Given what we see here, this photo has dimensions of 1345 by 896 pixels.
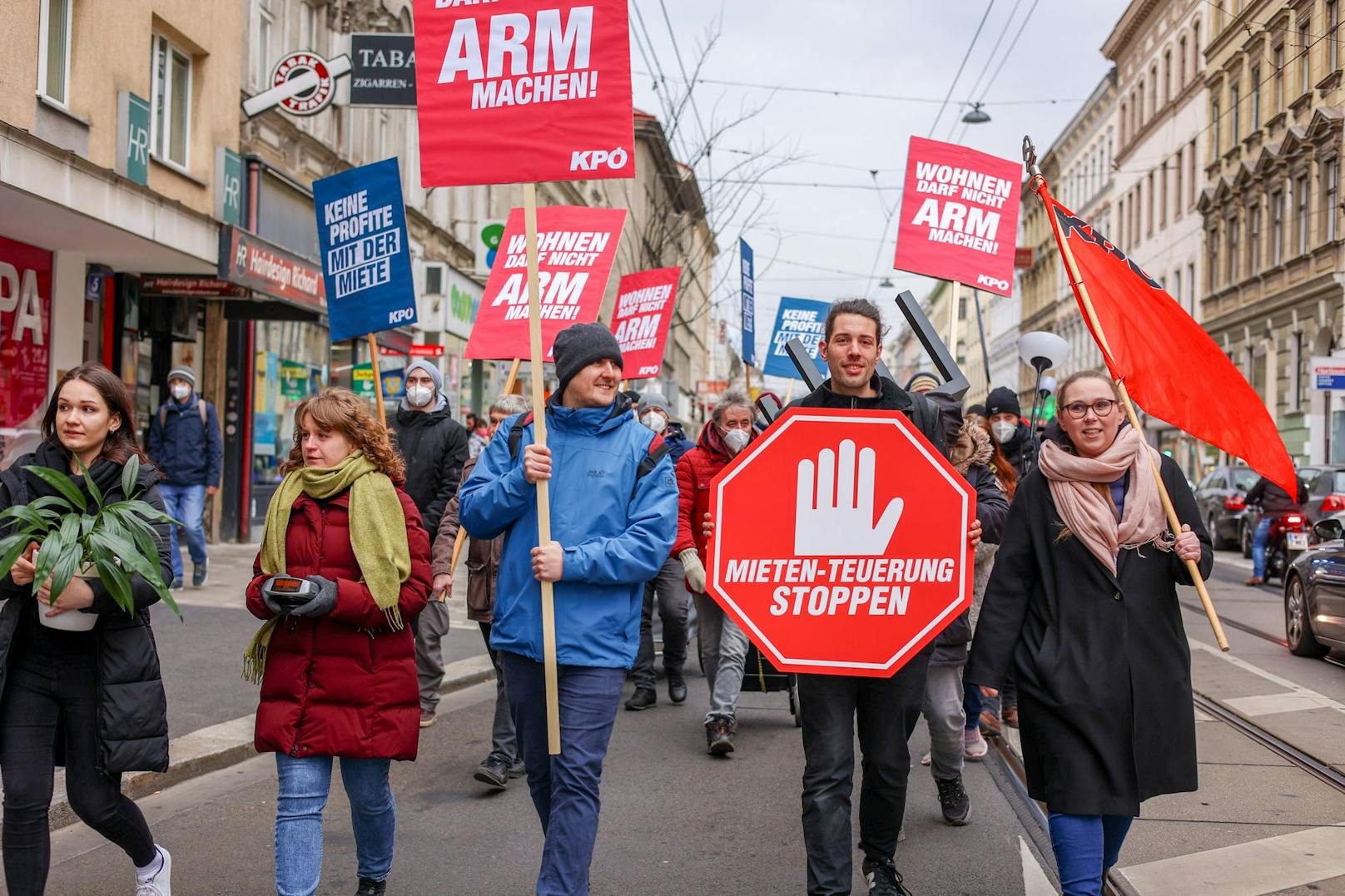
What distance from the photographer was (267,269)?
627 inches

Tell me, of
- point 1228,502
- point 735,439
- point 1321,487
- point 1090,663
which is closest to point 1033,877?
point 1090,663

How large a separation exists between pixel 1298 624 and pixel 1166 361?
7.54m

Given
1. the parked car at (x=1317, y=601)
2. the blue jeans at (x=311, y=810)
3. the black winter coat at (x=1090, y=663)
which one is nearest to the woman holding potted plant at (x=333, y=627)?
the blue jeans at (x=311, y=810)

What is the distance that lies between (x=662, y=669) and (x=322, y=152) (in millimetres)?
12630

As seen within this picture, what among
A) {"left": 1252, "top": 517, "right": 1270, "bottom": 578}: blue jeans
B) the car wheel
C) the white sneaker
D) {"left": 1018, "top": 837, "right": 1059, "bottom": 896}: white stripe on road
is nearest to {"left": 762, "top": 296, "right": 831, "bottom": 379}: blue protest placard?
{"left": 1252, "top": 517, "right": 1270, "bottom": 578}: blue jeans

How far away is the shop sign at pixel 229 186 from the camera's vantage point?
1636 cm

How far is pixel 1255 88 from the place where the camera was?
38.0 meters

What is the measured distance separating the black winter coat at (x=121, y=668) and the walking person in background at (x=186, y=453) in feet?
28.4

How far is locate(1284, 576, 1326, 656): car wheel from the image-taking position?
11328mm

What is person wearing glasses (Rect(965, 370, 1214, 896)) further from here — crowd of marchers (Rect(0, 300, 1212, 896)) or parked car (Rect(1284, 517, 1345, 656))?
parked car (Rect(1284, 517, 1345, 656))

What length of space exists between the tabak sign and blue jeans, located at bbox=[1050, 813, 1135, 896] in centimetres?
1149

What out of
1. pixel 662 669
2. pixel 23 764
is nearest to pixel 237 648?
pixel 662 669

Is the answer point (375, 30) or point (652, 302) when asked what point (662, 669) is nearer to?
point (652, 302)

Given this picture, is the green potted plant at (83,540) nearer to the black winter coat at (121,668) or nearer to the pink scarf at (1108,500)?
the black winter coat at (121,668)
